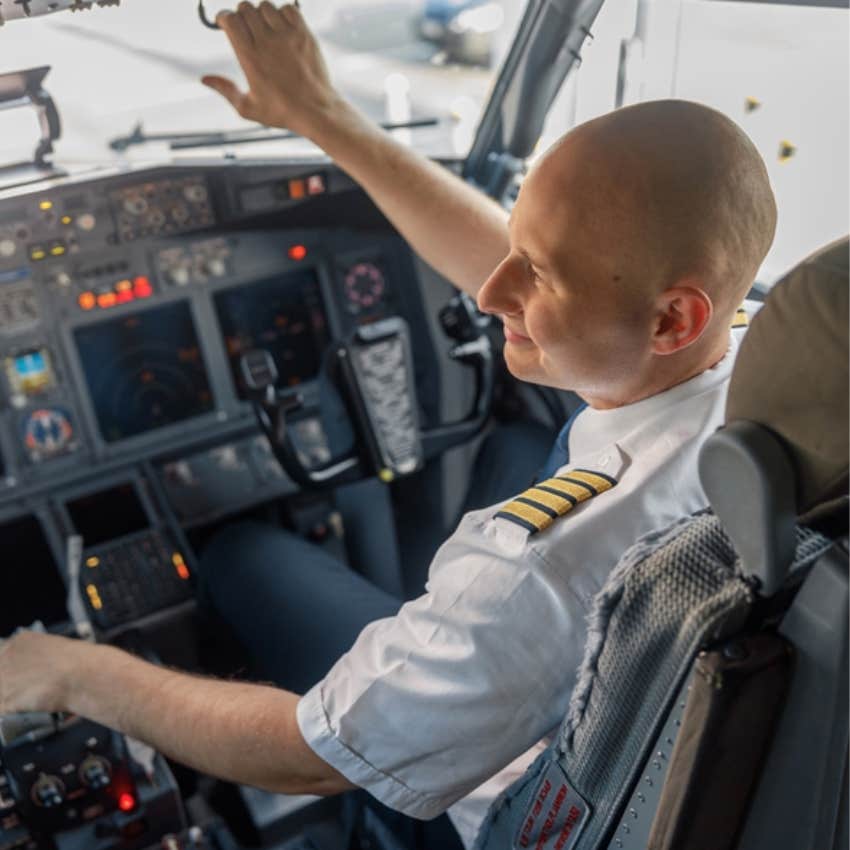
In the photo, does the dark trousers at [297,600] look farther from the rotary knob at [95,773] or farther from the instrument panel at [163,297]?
the instrument panel at [163,297]

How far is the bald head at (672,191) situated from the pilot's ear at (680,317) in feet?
0.05

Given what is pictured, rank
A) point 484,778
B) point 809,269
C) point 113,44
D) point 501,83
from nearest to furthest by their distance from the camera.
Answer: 1. point 809,269
2. point 484,778
3. point 501,83
4. point 113,44

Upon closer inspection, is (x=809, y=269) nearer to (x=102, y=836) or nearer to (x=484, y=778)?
(x=484, y=778)

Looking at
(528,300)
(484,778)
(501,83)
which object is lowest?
(484,778)

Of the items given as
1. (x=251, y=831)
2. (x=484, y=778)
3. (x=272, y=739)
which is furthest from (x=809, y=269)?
(x=251, y=831)

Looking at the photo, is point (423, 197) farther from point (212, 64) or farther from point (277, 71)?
point (212, 64)

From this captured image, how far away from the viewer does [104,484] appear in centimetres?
264

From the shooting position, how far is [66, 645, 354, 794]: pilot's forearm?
1258mm

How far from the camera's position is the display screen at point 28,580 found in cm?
252

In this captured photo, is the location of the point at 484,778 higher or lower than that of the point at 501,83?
lower

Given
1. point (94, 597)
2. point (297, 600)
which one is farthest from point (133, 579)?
point (297, 600)

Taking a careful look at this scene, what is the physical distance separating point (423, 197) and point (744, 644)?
1.28m

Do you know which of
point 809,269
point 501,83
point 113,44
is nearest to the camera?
point 809,269

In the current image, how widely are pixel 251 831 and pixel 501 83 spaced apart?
182 centimetres
